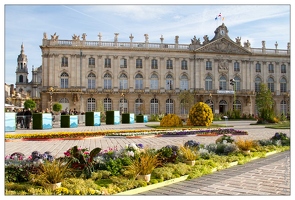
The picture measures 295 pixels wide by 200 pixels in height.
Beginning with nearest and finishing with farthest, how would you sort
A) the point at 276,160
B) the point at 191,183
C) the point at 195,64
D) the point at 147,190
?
the point at 147,190
the point at 191,183
the point at 276,160
the point at 195,64

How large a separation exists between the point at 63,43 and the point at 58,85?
6.23 m

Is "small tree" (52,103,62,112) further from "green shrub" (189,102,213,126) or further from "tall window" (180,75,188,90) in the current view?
"green shrub" (189,102,213,126)

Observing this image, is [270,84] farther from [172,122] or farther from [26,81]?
[26,81]

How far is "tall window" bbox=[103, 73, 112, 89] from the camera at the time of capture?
167 ft

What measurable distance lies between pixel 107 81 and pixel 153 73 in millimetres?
7197

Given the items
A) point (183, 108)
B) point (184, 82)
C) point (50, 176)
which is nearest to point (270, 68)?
point (184, 82)

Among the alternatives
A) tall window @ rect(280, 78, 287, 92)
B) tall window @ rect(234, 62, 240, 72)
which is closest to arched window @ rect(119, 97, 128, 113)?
tall window @ rect(234, 62, 240, 72)

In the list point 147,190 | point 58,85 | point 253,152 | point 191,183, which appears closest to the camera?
point 147,190

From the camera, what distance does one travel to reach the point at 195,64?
176ft

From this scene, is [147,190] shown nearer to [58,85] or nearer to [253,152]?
[253,152]

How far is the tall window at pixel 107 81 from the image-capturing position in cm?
5091

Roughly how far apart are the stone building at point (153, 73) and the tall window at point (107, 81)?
15 cm

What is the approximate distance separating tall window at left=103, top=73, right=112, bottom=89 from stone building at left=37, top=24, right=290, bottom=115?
149 millimetres
